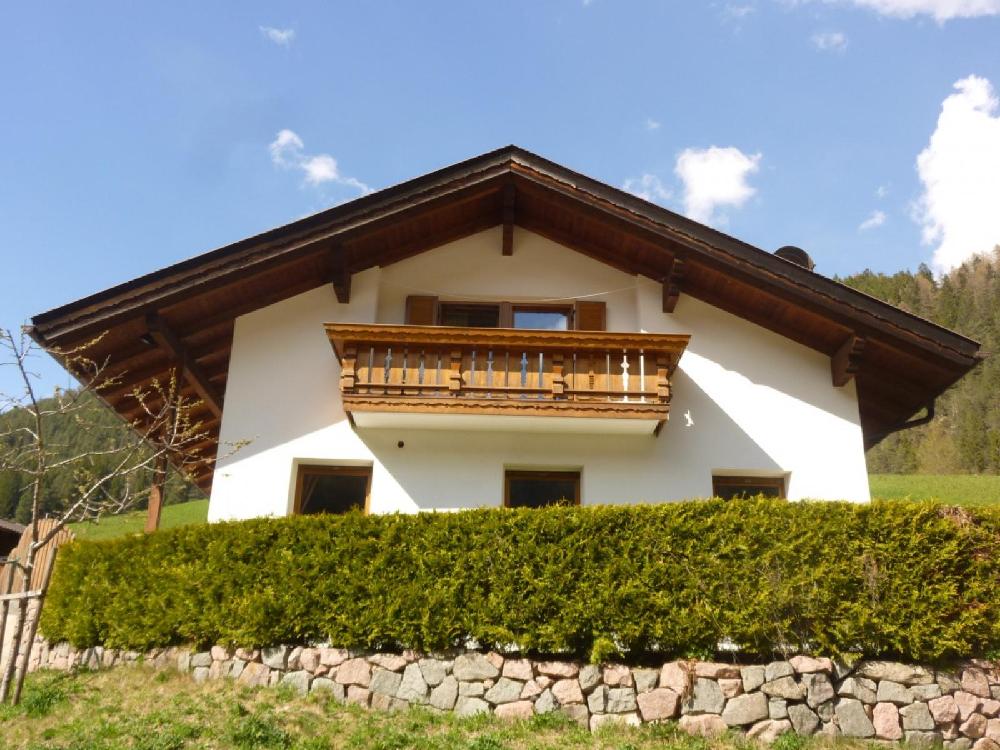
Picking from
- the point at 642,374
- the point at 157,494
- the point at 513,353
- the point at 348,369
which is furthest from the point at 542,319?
the point at 157,494

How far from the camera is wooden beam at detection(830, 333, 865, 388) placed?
35.6ft

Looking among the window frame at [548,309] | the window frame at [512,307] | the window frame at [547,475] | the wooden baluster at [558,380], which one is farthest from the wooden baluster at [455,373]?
the window frame at [548,309]

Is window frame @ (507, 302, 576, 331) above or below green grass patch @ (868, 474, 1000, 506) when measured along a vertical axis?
below

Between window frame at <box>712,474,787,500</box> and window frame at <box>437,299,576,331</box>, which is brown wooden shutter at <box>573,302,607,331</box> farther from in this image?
window frame at <box>712,474,787,500</box>

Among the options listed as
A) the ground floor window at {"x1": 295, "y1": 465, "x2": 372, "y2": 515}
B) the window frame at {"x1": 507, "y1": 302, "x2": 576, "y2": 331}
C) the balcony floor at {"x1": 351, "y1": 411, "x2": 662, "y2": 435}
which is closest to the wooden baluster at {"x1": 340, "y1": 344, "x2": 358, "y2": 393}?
the balcony floor at {"x1": 351, "y1": 411, "x2": 662, "y2": 435}

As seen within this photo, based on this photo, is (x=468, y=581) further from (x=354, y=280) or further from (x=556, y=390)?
(x=354, y=280)

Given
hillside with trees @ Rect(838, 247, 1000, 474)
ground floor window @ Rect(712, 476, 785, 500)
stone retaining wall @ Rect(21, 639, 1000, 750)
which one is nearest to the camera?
stone retaining wall @ Rect(21, 639, 1000, 750)

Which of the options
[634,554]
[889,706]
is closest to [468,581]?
[634,554]

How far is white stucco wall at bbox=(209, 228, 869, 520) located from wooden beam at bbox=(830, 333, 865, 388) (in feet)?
0.44

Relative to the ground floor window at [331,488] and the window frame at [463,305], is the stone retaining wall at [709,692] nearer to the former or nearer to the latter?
the ground floor window at [331,488]

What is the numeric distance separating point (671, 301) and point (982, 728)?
6.53 m

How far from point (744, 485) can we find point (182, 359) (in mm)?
8268

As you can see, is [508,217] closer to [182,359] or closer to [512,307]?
[512,307]

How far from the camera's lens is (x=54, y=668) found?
9.55m
